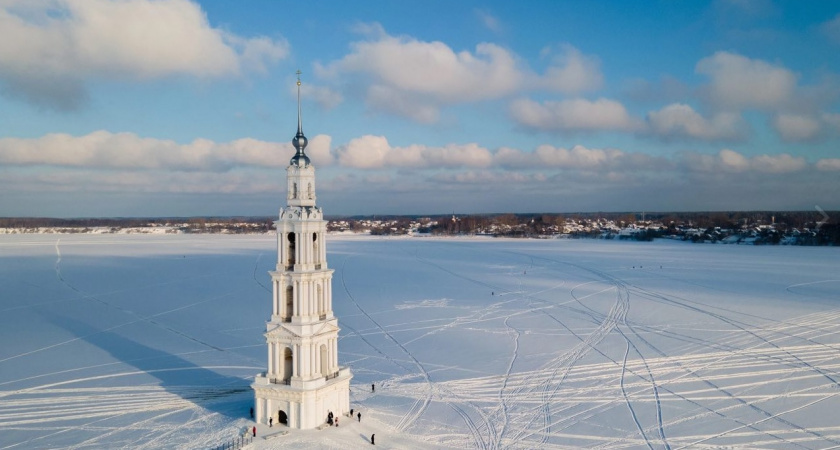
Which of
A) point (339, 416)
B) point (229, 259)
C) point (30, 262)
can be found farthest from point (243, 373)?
point (30, 262)

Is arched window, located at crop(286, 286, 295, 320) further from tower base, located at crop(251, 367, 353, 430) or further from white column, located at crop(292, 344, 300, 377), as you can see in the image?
tower base, located at crop(251, 367, 353, 430)

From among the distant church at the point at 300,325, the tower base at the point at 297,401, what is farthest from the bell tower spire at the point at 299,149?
the tower base at the point at 297,401

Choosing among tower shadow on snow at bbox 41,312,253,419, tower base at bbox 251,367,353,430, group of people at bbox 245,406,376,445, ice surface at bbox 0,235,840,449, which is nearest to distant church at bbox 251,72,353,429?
tower base at bbox 251,367,353,430

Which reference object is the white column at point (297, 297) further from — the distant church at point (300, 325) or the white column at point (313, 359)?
the white column at point (313, 359)

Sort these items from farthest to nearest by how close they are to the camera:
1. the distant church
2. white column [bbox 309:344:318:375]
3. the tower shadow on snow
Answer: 1. the tower shadow on snow
2. white column [bbox 309:344:318:375]
3. the distant church

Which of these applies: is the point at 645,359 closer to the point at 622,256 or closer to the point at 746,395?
the point at 746,395

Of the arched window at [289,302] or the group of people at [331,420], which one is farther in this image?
the arched window at [289,302]

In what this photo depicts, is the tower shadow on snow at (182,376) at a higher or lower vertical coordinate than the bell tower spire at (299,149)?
lower
